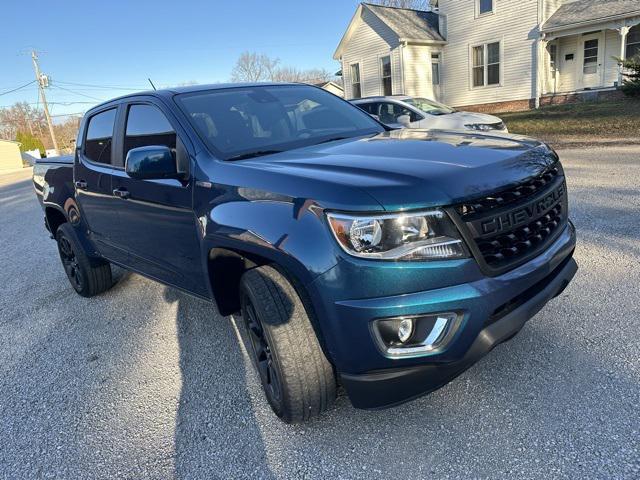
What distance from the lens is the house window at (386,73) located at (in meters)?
23.0

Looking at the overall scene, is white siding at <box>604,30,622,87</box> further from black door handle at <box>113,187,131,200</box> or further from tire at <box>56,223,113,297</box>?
black door handle at <box>113,187,131,200</box>

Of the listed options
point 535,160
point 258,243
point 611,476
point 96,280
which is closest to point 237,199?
point 258,243

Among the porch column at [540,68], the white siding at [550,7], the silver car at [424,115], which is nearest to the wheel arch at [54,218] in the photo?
the silver car at [424,115]

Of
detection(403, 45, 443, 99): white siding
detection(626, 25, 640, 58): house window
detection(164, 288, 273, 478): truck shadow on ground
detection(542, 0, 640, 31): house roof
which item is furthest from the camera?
detection(403, 45, 443, 99): white siding

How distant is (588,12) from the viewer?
19141 millimetres

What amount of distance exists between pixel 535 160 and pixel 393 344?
4.22 feet

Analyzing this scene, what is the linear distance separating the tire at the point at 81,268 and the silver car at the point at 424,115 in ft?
24.7

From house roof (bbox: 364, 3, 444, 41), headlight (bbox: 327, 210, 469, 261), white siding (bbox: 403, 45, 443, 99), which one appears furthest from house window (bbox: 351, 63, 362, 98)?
headlight (bbox: 327, 210, 469, 261)

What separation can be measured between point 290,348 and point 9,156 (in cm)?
5633

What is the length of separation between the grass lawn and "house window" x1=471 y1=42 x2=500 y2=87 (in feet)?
15.9

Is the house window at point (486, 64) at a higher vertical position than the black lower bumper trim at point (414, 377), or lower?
higher

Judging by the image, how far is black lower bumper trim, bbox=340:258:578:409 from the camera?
2.14 m

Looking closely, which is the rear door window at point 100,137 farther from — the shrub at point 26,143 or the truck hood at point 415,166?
the shrub at point 26,143

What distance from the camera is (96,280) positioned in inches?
192
